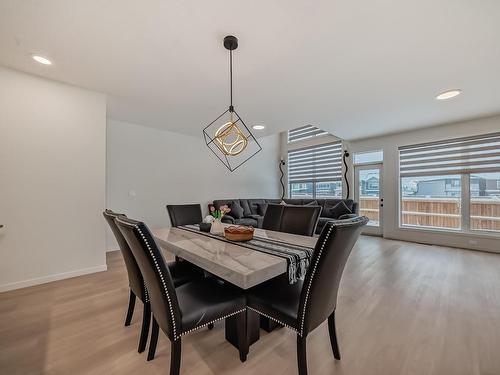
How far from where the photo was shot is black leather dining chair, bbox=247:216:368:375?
1147 millimetres

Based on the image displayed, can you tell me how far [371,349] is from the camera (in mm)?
1585

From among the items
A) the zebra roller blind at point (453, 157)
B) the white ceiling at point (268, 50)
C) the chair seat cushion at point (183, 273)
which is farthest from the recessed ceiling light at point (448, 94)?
the chair seat cushion at point (183, 273)

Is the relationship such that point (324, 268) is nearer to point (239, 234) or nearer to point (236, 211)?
point (239, 234)

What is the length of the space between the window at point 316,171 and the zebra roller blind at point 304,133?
1.31 ft

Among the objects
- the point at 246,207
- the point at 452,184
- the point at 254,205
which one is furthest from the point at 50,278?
the point at 452,184

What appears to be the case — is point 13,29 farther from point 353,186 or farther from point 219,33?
point 353,186

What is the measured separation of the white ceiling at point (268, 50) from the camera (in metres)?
1.68

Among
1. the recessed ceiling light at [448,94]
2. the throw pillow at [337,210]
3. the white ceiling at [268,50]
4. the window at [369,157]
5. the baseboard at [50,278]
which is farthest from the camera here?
the window at [369,157]

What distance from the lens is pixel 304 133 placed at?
723 centimetres

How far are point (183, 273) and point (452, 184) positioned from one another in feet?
18.3

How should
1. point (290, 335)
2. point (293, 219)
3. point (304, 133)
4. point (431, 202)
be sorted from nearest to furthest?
1. point (290, 335)
2. point (293, 219)
3. point (431, 202)
4. point (304, 133)

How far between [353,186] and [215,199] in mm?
3791

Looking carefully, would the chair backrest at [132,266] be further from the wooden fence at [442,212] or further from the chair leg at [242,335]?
the wooden fence at [442,212]

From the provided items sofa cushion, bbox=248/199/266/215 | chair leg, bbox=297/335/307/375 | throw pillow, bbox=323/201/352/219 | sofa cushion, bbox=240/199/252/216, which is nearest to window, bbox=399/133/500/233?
→ throw pillow, bbox=323/201/352/219
